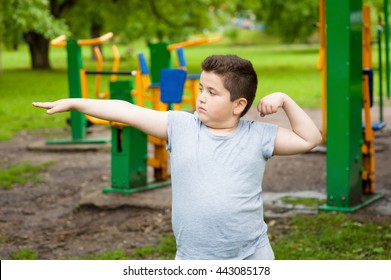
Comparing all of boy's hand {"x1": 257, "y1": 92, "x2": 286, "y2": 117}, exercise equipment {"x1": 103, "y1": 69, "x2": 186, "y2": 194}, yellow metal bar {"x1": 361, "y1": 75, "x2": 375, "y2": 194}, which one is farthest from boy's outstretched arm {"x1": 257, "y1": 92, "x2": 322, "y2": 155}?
exercise equipment {"x1": 103, "y1": 69, "x2": 186, "y2": 194}

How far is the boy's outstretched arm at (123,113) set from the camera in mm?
3199

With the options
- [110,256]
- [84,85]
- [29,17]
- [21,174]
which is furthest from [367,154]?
[29,17]

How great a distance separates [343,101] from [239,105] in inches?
152

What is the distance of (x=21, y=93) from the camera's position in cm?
2297

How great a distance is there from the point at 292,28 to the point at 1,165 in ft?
115

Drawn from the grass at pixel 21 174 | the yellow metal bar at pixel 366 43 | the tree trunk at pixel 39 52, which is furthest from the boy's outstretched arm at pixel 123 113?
the tree trunk at pixel 39 52

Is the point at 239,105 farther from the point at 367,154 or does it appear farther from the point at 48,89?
the point at 48,89

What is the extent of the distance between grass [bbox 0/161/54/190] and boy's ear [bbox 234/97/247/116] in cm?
585

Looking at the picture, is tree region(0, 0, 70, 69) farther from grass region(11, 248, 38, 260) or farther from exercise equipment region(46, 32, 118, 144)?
grass region(11, 248, 38, 260)

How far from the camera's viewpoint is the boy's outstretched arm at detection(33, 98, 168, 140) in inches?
126

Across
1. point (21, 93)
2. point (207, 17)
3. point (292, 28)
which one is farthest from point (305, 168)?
point (292, 28)

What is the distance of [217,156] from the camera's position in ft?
10.4

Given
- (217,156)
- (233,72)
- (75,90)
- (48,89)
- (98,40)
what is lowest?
(48,89)

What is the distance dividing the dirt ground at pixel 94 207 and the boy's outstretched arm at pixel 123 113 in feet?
9.84
